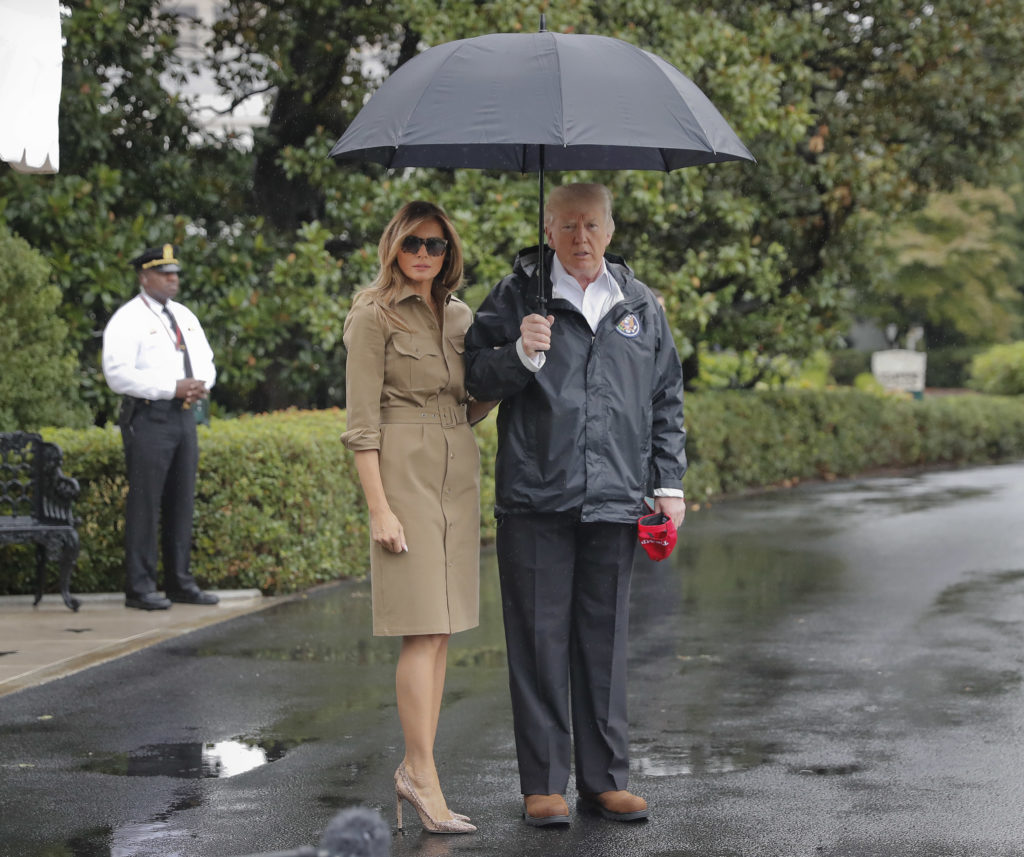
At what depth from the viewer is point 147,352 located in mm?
9164

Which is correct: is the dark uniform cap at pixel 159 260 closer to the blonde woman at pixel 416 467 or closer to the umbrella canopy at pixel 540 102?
the umbrella canopy at pixel 540 102

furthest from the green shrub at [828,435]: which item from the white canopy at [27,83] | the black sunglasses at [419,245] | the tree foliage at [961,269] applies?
the tree foliage at [961,269]

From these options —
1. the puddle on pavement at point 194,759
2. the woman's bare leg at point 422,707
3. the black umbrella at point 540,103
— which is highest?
the black umbrella at point 540,103

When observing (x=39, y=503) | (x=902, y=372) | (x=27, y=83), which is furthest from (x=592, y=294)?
(x=902, y=372)

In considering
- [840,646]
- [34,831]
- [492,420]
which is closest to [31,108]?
[34,831]

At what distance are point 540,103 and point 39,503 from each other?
557 centimetres

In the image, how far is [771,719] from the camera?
665cm

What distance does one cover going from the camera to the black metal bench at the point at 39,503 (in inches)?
361

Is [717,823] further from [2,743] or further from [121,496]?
[121,496]

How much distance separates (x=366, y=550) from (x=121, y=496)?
2.19 meters

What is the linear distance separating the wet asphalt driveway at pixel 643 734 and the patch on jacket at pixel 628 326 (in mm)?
1607

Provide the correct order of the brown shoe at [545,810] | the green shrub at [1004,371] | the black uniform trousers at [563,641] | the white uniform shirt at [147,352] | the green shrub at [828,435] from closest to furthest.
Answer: the brown shoe at [545,810], the black uniform trousers at [563,641], the white uniform shirt at [147,352], the green shrub at [828,435], the green shrub at [1004,371]

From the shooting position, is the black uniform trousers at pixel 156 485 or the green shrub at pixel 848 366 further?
the green shrub at pixel 848 366

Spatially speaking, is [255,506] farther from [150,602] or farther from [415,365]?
[415,365]
